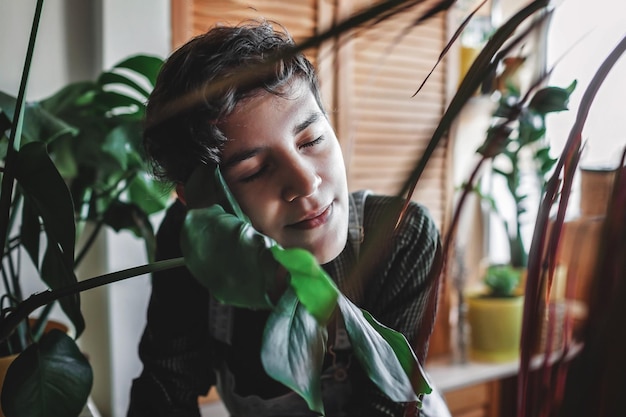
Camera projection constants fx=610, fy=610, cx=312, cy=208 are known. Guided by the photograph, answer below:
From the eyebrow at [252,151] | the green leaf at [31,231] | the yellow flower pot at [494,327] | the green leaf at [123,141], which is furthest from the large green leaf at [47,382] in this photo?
the yellow flower pot at [494,327]

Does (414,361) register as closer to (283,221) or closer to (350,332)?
(350,332)

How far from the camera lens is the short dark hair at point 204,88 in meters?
0.52

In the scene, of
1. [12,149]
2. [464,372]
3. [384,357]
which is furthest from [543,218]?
[464,372]

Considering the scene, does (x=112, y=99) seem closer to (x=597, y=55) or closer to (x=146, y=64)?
(x=146, y=64)

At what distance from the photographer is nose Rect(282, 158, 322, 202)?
494mm

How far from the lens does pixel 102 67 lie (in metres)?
1.19

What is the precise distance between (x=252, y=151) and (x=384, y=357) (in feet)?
0.70

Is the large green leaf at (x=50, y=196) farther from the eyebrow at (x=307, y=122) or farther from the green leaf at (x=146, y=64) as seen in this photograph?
the green leaf at (x=146, y=64)

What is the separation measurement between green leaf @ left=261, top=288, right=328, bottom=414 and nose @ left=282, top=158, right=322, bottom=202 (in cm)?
14

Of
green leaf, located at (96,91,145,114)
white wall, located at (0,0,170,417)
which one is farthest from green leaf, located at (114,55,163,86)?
white wall, located at (0,0,170,417)

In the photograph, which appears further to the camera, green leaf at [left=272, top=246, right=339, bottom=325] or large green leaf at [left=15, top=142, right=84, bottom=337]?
large green leaf at [left=15, top=142, right=84, bottom=337]

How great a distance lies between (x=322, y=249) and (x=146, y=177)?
2.14 ft

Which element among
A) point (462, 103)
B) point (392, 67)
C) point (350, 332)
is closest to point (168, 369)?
point (350, 332)

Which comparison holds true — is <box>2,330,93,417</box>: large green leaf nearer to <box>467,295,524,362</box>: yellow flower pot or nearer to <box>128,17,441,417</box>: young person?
<box>128,17,441,417</box>: young person
